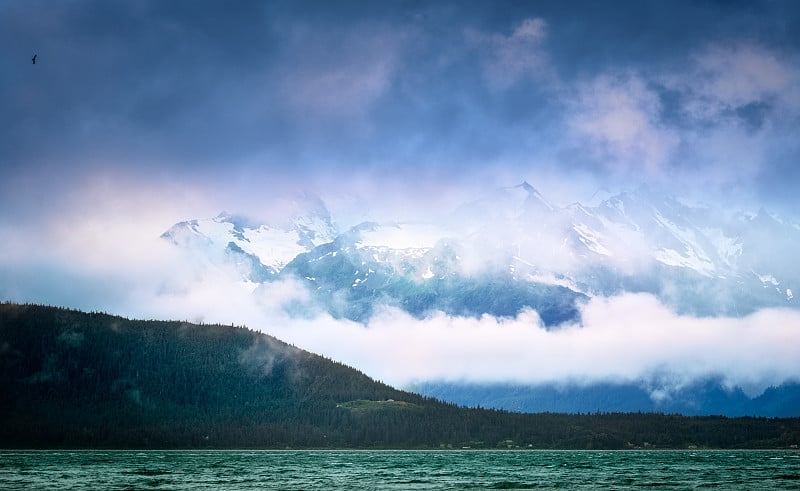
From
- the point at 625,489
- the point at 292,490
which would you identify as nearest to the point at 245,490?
the point at 292,490

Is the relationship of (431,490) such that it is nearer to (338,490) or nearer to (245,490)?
(338,490)

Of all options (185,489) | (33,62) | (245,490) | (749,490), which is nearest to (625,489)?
(749,490)

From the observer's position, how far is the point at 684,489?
196 m

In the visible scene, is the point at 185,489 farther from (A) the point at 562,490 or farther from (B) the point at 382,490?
(A) the point at 562,490

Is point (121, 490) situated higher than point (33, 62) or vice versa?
point (33, 62)

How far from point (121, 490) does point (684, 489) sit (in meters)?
117

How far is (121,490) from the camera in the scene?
636 feet

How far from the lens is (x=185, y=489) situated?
196 m

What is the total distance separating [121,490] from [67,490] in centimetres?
1073

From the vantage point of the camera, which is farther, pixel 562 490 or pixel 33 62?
pixel 562 490

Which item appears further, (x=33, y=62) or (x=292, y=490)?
(x=292, y=490)

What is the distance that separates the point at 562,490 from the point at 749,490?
3706 centimetres

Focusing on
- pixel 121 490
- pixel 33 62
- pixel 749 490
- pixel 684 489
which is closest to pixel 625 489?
pixel 684 489

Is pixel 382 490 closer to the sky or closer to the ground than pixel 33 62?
closer to the ground
